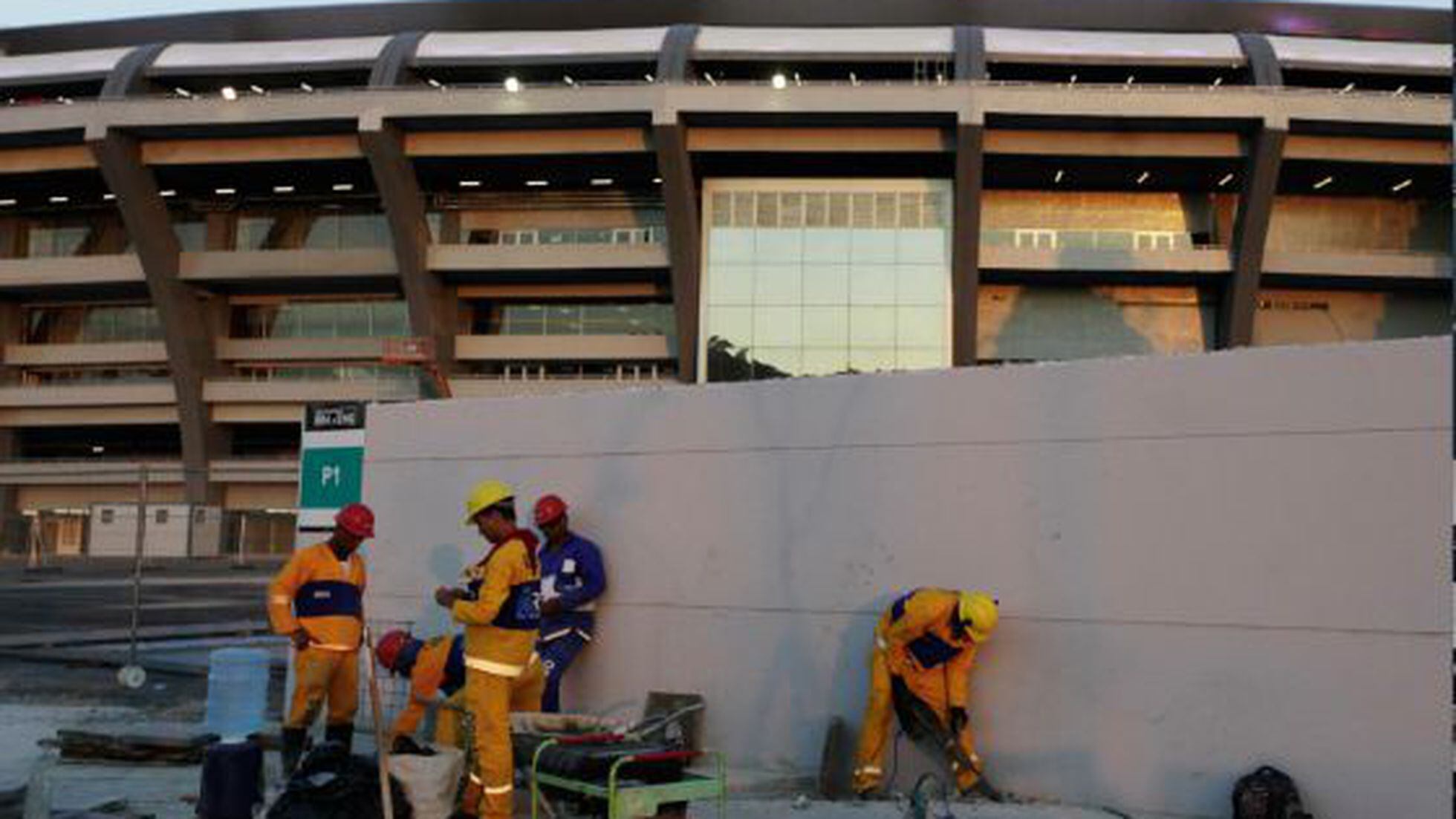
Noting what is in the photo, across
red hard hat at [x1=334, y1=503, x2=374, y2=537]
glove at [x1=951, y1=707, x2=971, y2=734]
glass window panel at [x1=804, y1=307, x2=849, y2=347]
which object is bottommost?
glove at [x1=951, y1=707, x2=971, y2=734]

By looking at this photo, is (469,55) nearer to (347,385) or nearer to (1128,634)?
(347,385)

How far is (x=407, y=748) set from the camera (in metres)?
6.17

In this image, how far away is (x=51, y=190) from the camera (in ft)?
145

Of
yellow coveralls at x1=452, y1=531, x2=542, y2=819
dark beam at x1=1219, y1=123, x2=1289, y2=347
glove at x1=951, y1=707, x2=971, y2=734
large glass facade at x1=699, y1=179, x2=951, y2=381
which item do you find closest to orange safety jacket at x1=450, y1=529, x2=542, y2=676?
yellow coveralls at x1=452, y1=531, x2=542, y2=819

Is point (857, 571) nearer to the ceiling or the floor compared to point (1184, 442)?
nearer to the floor

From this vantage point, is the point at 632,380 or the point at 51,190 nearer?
the point at 632,380

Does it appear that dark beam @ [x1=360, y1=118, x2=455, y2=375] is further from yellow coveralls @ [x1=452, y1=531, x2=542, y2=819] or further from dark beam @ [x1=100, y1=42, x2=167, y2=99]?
yellow coveralls @ [x1=452, y1=531, x2=542, y2=819]

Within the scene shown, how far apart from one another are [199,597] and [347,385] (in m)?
20.5

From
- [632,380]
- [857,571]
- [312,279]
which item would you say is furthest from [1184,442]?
[312,279]

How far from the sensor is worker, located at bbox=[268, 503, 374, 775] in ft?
23.4

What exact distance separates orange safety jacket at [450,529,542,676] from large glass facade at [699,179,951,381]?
32333mm

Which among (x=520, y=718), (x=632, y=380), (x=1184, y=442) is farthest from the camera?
(x=632, y=380)

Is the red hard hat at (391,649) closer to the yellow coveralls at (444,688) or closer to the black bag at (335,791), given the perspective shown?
the yellow coveralls at (444,688)

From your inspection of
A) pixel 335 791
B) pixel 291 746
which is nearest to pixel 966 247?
pixel 291 746
